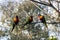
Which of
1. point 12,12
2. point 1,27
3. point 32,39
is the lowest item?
point 32,39

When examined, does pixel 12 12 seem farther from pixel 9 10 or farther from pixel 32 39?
pixel 32 39

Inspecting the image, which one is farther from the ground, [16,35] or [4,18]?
[4,18]

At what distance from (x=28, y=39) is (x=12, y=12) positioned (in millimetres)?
1168

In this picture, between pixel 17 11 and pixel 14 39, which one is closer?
pixel 17 11

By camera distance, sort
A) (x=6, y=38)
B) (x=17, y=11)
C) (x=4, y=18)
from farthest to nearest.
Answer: (x=6, y=38), (x=4, y=18), (x=17, y=11)

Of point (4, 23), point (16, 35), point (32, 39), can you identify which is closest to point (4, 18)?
point (4, 23)

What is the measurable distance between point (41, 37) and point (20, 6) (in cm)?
189

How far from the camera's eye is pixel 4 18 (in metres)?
8.23

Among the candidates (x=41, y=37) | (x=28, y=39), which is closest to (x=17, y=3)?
(x=28, y=39)

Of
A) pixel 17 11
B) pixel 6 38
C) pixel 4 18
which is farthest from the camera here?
pixel 6 38

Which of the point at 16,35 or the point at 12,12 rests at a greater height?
the point at 12,12

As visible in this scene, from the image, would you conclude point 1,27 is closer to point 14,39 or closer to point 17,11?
point 14,39

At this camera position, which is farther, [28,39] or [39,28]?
[39,28]

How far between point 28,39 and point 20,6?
1.32 m
